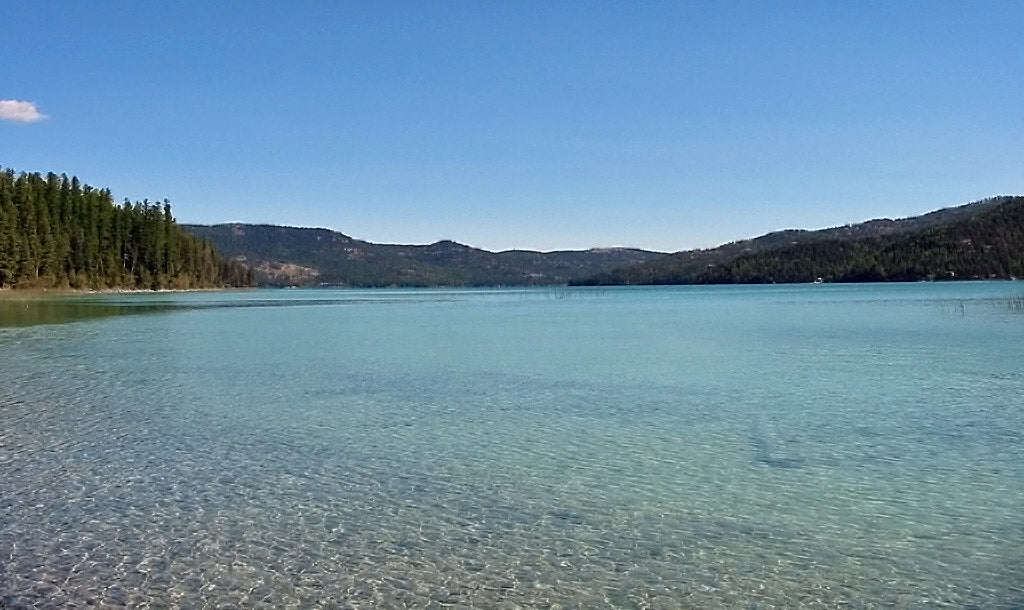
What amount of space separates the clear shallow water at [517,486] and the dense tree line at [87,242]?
240 feet

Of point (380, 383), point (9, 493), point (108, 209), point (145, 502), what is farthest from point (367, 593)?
point (108, 209)

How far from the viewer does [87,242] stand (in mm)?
103312

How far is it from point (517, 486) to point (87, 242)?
353ft

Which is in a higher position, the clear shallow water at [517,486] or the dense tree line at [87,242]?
the dense tree line at [87,242]

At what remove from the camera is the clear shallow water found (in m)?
6.84

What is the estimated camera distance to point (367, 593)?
6656 millimetres

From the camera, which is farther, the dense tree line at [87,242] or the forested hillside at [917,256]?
the forested hillside at [917,256]

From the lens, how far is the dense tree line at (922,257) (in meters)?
161

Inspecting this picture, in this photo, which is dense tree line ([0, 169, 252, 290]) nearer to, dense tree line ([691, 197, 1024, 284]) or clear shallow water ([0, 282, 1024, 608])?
clear shallow water ([0, 282, 1024, 608])

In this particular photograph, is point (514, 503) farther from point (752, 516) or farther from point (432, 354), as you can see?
point (432, 354)

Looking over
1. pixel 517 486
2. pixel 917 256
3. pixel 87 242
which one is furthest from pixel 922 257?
pixel 517 486

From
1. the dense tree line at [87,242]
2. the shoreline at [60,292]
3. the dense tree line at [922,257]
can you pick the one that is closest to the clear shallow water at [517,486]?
the shoreline at [60,292]

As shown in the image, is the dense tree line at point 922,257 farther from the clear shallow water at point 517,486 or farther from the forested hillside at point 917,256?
the clear shallow water at point 517,486

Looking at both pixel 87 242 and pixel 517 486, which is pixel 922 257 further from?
pixel 517 486
